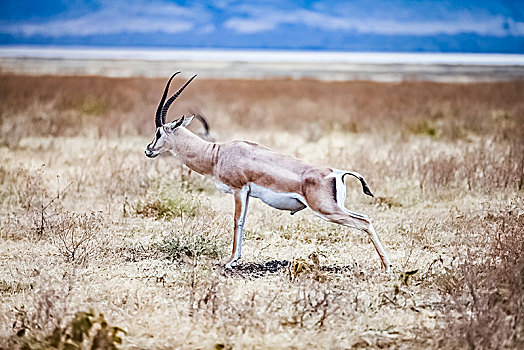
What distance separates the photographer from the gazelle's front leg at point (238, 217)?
5945 millimetres

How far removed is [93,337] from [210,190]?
204 inches

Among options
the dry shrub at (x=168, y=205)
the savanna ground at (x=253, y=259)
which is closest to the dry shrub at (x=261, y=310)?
the savanna ground at (x=253, y=259)


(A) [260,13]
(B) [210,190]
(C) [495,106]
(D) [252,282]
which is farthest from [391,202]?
(A) [260,13]

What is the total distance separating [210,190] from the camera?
9602 mm

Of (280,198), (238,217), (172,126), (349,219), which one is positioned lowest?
(238,217)

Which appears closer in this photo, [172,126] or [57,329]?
[57,329]

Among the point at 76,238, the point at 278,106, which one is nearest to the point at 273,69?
the point at 278,106

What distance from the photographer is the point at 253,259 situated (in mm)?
6680

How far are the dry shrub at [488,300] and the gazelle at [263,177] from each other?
2.22ft

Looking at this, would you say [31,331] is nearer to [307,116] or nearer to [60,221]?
[60,221]

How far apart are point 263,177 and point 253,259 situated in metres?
1.17

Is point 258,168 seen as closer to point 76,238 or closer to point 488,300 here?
point 488,300

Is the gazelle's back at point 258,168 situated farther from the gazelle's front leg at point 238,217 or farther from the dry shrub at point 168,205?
the dry shrub at point 168,205

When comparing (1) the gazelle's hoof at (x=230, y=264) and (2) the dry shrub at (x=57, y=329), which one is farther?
(1) the gazelle's hoof at (x=230, y=264)
